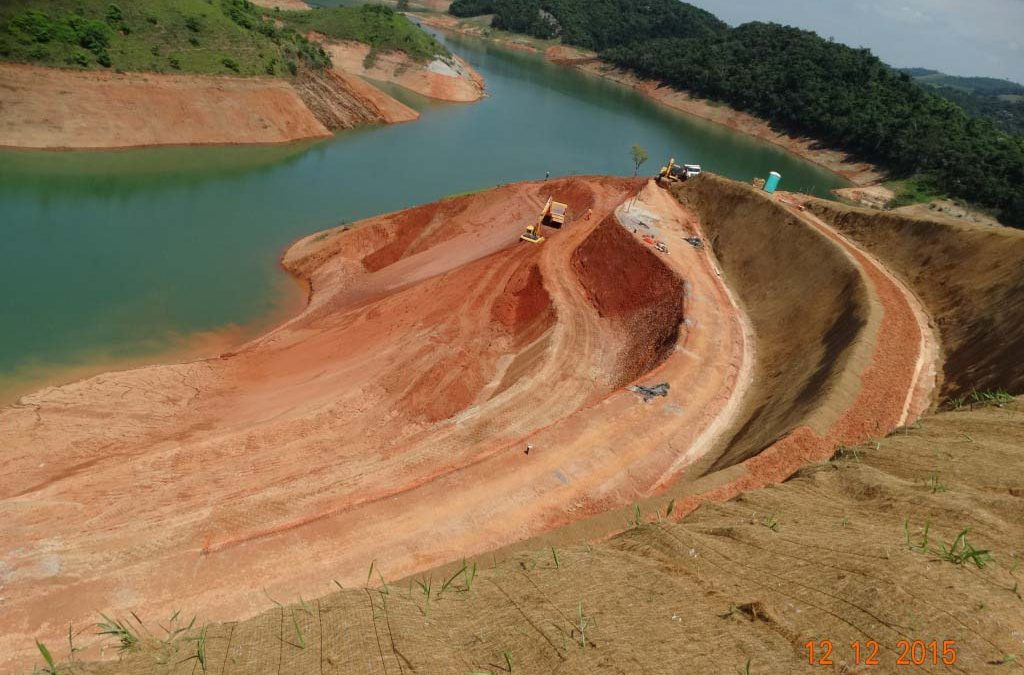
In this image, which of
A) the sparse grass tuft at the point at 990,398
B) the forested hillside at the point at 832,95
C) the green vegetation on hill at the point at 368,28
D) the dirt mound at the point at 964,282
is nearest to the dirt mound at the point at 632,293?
the sparse grass tuft at the point at 990,398

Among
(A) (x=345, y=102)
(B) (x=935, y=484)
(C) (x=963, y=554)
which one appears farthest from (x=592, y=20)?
(C) (x=963, y=554)

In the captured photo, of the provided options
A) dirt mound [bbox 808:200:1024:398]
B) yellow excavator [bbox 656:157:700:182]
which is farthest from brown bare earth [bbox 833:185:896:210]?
dirt mound [bbox 808:200:1024:398]

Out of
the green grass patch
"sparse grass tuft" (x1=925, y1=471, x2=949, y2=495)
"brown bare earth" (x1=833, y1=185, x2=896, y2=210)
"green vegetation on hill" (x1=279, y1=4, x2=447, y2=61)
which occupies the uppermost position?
"green vegetation on hill" (x1=279, y1=4, x2=447, y2=61)

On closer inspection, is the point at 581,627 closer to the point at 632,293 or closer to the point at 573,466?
the point at 573,466

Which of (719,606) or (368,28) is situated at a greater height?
(368,28)

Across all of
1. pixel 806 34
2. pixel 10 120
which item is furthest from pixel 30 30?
pixel 806 34
